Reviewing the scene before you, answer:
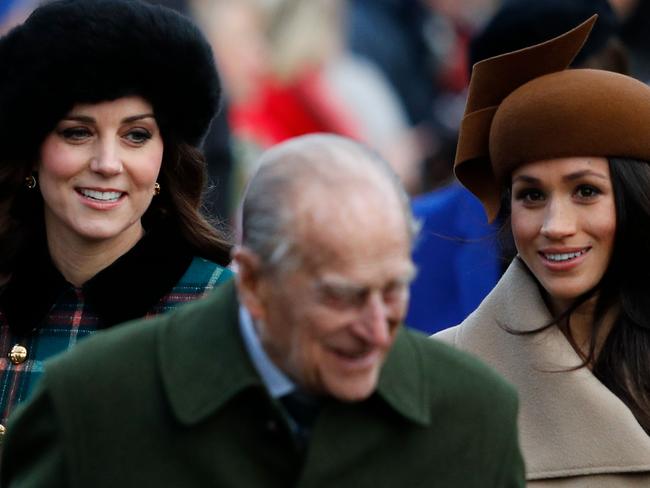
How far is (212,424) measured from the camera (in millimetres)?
4055

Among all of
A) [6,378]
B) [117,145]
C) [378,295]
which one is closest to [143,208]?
[117,145]

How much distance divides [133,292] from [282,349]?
63.1 inches

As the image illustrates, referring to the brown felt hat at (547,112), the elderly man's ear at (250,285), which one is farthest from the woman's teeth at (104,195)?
the elderly man's ear at (250,285)

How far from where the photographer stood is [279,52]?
11.0 meters

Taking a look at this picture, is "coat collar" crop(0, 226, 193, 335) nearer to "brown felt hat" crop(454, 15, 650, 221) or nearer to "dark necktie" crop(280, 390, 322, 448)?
"brown felt hat" crop(454, 15, 650, 221)

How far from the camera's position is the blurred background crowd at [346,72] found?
9.95m

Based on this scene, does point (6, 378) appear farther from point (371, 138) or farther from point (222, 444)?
point (371, 138)

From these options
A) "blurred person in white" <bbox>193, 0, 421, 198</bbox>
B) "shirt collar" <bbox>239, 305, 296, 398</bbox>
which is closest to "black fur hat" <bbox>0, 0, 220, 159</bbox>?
"shirt collar" <bbox>239, 305, 296, 398</bbox>

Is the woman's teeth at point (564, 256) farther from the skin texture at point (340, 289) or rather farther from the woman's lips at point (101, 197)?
the skin texture at point (340, 289)

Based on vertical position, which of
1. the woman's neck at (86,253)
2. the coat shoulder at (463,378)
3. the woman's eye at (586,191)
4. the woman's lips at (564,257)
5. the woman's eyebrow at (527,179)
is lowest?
the woman's neck at (86,253)

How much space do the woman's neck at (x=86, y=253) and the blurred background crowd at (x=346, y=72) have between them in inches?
116

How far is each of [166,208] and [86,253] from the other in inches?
11.7

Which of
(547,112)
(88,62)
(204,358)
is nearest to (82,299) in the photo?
(88,62)

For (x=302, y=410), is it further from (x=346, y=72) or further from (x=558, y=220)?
(x=346, y=72)
